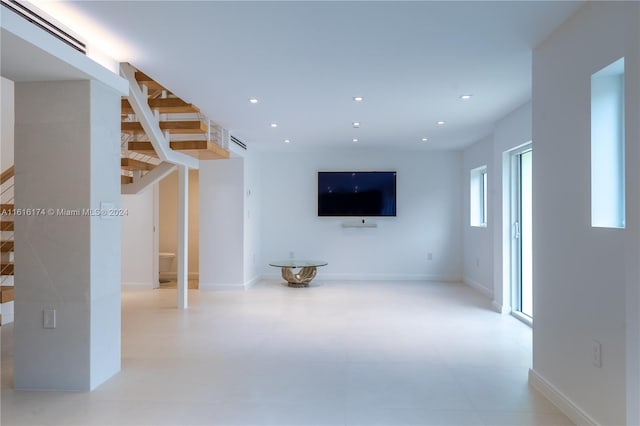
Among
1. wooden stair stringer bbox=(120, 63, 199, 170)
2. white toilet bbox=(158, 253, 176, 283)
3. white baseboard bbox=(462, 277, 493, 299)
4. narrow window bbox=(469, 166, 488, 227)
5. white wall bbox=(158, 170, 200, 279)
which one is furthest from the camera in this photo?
white wall bbox=(158, 170, 200, 279)

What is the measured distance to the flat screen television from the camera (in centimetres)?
826

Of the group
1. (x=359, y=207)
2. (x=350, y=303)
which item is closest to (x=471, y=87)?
(x=350, y=303)

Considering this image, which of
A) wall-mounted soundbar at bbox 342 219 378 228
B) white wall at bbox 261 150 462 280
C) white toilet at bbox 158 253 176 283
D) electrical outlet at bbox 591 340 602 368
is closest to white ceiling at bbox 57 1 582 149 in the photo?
electrical outlet at bbox 591 340 602 368

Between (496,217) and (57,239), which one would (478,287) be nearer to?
(496,217)

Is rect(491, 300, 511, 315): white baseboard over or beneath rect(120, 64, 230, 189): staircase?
beneath

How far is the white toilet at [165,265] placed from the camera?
838 cm

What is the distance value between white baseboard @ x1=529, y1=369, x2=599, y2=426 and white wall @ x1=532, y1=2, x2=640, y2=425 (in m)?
0.02

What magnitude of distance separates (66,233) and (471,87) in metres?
3.73

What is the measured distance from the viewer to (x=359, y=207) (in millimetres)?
8297

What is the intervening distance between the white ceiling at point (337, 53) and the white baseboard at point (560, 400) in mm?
2398

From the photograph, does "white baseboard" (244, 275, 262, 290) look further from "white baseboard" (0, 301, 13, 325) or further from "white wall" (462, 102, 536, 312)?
"white wall" (462, 102, 536, 312)

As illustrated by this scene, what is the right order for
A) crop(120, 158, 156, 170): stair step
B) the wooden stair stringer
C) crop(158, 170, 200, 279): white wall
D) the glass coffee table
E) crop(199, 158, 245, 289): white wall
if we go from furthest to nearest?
crop(158, 170, 200, 279): white wall, the glass coffee table, crop(199, 158, 245, 289): white wall, crop(120, 158, 156, 170): stair step, the wooden stair stringer

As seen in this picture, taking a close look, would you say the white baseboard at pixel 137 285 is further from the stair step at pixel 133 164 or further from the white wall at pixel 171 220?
the stair step at pixel 133 164

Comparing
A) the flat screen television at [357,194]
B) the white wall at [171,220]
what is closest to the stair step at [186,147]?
the flat screen television at [357,194]
